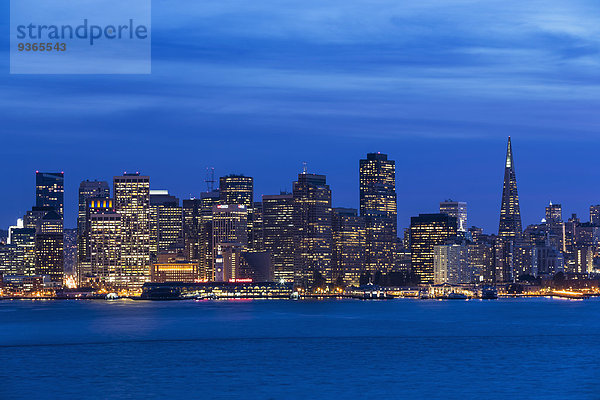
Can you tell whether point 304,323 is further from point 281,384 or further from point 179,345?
point 281,384

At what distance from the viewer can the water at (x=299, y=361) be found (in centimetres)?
7662

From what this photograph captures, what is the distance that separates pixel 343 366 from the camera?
301ft

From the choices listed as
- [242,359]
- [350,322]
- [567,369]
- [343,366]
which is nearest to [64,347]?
[242,359]

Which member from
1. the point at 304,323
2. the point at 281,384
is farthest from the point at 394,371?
the point at 304,323

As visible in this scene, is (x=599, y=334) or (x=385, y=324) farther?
(x=385, y=324)

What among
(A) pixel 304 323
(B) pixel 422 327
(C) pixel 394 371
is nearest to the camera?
(C) pixel 394 371

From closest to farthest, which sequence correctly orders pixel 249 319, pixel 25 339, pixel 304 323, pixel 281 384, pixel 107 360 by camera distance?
pixel 281 384
pixel 107 360
pixel 25 339
pixel 304 323
pixel 249 319

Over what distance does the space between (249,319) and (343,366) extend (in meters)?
85.7

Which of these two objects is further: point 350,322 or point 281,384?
point 350,322

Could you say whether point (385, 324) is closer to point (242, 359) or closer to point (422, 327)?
point (422, 327)

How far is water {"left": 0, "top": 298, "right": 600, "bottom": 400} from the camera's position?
7662 centimetres

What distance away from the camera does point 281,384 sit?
263ft

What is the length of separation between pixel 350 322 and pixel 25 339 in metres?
59.5

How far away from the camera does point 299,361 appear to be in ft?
317
